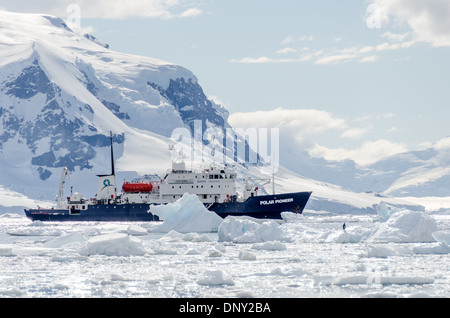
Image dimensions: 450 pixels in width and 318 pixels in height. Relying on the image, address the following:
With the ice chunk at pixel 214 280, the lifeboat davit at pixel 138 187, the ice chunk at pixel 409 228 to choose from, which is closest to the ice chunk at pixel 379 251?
the ice chunk at pixel 409 228

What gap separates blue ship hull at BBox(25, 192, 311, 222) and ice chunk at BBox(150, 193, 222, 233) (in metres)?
19.8

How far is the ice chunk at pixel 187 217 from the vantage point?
59438 millimetres

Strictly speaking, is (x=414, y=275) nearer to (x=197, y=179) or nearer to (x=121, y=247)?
(x=121, y=247)

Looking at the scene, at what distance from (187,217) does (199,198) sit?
2135cm

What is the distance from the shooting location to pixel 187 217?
197ft

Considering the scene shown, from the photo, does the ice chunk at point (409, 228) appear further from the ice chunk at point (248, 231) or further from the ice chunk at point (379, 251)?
the ice chunk at point (379, 251)

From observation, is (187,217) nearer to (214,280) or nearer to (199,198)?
(199,198)

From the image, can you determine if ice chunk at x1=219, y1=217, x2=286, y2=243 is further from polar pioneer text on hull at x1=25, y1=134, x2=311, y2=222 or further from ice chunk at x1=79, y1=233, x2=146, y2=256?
polar pioneer text on hull at x1=25, y1=134, x2=311, y2=222

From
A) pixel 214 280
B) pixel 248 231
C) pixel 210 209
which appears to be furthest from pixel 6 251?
pixel 210 209

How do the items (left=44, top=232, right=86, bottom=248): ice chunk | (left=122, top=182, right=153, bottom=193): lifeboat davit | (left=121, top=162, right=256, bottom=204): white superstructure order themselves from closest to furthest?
(left=44, top=232, right=86, bottom=248): ice chunk
(left=121, top=162, right=256, bottom=204): white superstructure
(left=122, top=182, right=153, bottom=193): lifeboat davit

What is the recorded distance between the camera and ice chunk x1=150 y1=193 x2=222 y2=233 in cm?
5944

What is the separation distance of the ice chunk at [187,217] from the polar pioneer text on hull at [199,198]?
19349 millimetres

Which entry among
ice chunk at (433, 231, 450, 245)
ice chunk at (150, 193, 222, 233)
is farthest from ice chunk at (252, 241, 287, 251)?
ice chunk at (150, 193, 222, 233)
